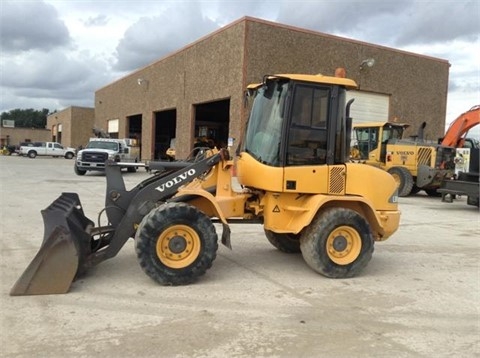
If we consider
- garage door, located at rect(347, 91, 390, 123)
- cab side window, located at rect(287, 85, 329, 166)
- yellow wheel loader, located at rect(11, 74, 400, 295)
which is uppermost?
garage door, located at rect(347, 91, 390, 123)

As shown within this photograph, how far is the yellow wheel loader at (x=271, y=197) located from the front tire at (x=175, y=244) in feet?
0.04

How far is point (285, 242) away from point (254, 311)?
104 inches

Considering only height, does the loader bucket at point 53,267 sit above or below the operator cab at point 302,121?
below

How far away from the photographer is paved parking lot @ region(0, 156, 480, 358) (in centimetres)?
420

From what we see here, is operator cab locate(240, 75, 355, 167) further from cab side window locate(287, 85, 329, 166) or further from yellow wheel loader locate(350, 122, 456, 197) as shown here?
yellow wheel loader locate(350, 122, 456, 197)

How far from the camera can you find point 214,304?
17.2 feet

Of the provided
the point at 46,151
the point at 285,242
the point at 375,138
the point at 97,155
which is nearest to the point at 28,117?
the point at 46,151

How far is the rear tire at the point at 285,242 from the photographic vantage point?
24.8ft

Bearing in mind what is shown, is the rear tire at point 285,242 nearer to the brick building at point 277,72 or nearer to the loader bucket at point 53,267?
the loader bucket at point 53,267

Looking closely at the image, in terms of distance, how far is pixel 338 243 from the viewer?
6.38m

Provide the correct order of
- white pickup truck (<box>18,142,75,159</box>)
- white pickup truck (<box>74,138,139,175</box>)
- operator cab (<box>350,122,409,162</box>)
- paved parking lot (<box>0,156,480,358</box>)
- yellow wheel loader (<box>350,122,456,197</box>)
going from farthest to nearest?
white pickup truck (<box>18,142,75,159</box>)
white pickup truck (<box>74,138,139,175</box>)
operator cab (<box>350,122,409,162</box>)
yellow wheel loader (<box>350,122,456,197</box>)
paved parking lot (<box>0,156,480,358</box>)

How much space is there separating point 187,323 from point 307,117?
2.99 m

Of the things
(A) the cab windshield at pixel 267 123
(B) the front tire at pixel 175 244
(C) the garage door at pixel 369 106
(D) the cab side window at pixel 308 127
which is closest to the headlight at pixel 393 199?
(D) the cab side window at pixel 308 127

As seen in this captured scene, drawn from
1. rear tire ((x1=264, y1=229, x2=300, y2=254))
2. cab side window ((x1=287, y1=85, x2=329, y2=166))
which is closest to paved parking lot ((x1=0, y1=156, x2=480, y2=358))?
rear tire ((x1=264, y1=229, x2=300, y2=254))
